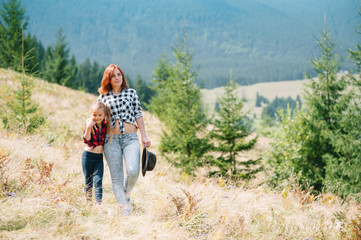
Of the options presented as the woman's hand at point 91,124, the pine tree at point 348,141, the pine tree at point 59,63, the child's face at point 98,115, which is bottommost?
the pine tree at point 348,141

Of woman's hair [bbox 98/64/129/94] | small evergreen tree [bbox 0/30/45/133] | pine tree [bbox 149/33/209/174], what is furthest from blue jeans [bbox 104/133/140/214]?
pine tree [bbox 149/33/209/174]

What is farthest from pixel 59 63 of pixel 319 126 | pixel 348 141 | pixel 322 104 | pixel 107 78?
pixel 107 78

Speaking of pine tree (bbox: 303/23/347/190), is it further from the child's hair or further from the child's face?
the child's face

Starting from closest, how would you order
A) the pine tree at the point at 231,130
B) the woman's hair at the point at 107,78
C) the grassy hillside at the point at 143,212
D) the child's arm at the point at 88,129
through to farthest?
the grassy hillside at the point at 143,212
the child's arm at the point at 88,129
the woman's hair at the point at 107,78
the pine tree at the point at 231,130

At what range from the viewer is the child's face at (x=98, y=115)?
343 centimetres

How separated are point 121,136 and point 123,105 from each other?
43 cm

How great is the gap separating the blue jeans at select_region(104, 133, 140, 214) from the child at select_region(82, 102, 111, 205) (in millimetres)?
129

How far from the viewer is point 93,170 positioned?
366 centimetres

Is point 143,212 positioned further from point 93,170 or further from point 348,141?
point 348,141

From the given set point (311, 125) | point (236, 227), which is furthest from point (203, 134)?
point (236, 227)

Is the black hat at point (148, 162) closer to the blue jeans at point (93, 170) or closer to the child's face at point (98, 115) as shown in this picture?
the blue jeans at point (93, 170)

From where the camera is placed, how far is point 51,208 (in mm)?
2857

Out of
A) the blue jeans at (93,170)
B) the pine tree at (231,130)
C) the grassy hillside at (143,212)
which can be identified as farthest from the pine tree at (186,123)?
the blue jeans at (93,170)

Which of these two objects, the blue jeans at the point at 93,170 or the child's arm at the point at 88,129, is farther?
the blue jeans at the point at 93,170
